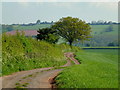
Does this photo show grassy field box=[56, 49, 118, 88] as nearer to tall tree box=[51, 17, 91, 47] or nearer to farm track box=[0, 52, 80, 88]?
farm track box=[0, 52, 80, 88]

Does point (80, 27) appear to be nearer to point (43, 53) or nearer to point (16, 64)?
point (43, 53)

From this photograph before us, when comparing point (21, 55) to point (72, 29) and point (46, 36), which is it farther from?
point (72, 29)

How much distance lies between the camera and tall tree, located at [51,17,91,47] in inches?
3351

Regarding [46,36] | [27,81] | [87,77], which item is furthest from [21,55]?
[46,36]

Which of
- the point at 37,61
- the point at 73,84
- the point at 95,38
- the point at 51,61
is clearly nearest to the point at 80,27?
the point at 51,61

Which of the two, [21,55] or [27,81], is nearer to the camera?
[27,81]

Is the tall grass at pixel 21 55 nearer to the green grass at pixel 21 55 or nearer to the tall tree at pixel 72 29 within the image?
the green grass at pixel 21 55

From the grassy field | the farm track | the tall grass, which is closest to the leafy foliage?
the tall grass

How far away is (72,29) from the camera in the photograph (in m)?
85.3

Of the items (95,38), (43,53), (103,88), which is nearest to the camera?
(103,88)

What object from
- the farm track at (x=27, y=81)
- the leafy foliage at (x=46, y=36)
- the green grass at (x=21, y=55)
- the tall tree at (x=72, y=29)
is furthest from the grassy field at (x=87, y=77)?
the tall tree at (x=72, y=29)

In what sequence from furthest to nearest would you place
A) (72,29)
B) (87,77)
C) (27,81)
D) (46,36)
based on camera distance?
(72,29)
(46,36)
(87,77)
(27,81)

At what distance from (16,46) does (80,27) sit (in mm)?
59594

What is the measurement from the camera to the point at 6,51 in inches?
933
